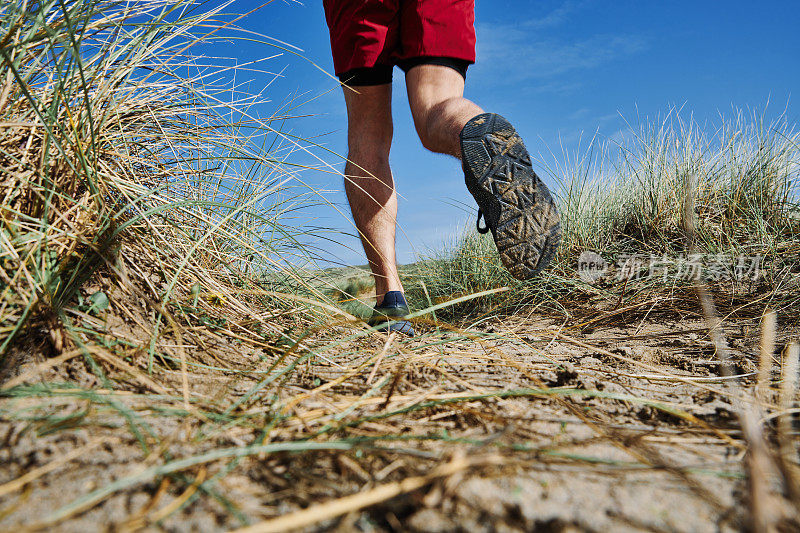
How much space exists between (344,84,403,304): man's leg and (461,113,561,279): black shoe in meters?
0.65

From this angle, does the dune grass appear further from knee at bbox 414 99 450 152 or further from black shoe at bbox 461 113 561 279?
knee at bbox 414 99 450 152

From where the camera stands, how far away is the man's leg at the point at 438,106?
1285 millimetres

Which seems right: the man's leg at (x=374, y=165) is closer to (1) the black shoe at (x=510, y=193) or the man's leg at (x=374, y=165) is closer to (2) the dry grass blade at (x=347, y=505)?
(1) the black shoe at (x=510, y=193)

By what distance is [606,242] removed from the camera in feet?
8.98

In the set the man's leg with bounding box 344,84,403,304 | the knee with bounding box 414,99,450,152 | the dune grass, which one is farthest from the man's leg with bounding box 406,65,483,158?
the dune grass

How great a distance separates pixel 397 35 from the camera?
1.63 meters

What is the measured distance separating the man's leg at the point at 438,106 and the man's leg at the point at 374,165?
10.7 inches

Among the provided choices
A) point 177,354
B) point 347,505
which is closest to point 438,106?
point 177,354

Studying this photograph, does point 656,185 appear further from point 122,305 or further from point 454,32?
point 122,305

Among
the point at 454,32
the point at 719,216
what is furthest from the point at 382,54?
the point at 719,216

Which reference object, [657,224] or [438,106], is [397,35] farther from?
[657,224]

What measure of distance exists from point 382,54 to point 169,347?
1.33 metres

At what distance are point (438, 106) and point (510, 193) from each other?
438mm

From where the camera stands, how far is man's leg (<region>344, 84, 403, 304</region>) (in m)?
1.79
